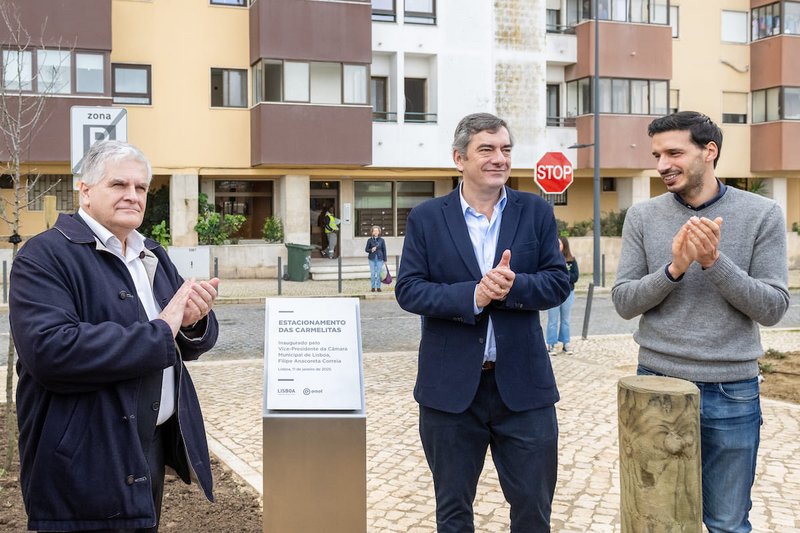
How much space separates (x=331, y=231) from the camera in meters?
31.0

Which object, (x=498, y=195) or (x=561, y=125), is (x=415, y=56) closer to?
(x=561, y=125)

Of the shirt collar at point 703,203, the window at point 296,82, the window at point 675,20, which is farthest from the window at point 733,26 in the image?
the shirt collar at point 703,203

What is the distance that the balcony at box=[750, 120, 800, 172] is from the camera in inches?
1351

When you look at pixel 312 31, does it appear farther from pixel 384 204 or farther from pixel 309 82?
pixel 384 204

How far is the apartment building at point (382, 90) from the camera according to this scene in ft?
90.3

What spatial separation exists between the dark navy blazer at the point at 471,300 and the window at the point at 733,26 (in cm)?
3519

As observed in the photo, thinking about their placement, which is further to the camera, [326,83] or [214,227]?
[326,83]

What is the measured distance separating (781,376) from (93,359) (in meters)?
9.18

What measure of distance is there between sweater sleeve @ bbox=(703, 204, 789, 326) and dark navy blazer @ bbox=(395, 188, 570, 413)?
64cm

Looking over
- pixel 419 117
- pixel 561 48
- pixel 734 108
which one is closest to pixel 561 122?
pixel 561 48

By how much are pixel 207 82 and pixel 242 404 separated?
21.2 meters

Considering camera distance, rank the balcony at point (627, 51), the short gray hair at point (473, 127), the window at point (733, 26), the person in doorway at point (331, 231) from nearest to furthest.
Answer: the short gray hair at point (473, 127) → the person in doorway at point (331, 231) → the balcony at point (627, 51) → the window at point (733, 26)

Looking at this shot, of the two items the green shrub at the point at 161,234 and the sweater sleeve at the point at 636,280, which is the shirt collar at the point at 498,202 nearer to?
the sweater sleeve at the point at 636,280

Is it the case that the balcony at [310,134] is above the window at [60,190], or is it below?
above
